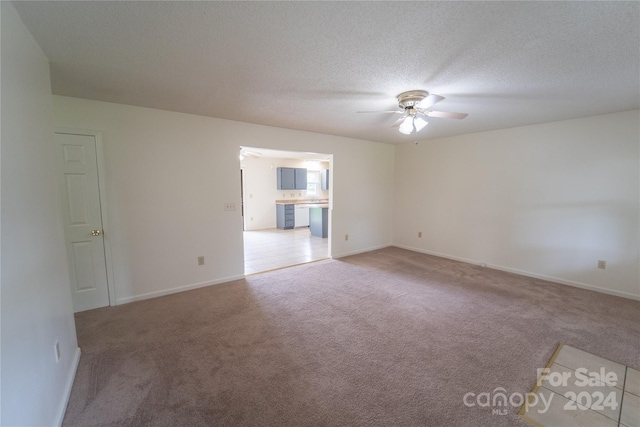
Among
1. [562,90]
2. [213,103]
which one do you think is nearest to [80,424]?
[213,103]

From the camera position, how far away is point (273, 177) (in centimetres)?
827

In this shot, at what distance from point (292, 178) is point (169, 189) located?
17.6ft

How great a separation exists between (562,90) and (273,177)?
695 centimetres

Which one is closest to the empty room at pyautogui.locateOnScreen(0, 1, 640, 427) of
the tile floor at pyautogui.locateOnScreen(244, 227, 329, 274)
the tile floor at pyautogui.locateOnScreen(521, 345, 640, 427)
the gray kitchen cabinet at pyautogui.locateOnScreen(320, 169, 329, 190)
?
the tile floor at pyautogui.locateOnScreen(521, 345, 640, 427)

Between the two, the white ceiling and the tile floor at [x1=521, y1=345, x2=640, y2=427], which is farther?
the tile floor at [x1=521, y1=345, x2=640, y2=427]

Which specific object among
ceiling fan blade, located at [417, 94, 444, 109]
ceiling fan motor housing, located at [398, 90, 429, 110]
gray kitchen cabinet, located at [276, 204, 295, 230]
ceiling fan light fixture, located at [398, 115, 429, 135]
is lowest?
gray kitchen cabinet, located at [276, 204, 295, 230]

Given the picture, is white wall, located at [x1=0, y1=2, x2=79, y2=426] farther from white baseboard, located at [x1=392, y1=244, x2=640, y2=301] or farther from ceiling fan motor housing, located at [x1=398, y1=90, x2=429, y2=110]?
white baseboard, located at [x1=392, y1=244, x2=640, y2=301]

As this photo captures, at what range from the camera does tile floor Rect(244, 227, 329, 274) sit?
464cm

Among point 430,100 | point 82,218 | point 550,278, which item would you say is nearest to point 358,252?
point 550,278

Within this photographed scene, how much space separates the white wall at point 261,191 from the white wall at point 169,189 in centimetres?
398

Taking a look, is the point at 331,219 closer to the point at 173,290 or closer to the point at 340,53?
the point at 173,290

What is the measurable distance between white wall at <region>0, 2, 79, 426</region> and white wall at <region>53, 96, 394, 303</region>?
1058mm

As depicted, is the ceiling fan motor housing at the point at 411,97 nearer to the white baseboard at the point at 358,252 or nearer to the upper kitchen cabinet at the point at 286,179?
the white baseboard at the point at 358,252

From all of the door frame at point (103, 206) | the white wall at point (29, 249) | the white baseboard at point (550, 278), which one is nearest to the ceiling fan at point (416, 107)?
the white wall at point (29, 249)
